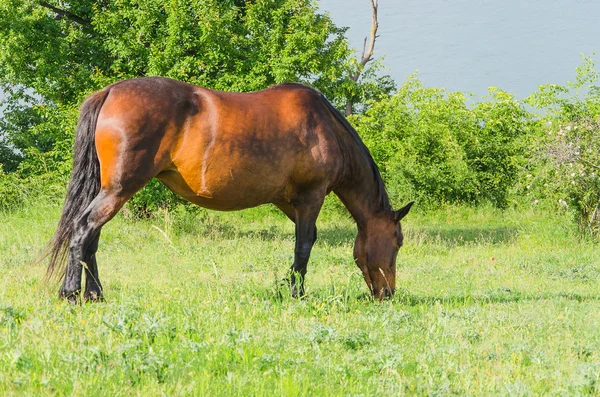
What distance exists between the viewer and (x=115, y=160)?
20.9 feet

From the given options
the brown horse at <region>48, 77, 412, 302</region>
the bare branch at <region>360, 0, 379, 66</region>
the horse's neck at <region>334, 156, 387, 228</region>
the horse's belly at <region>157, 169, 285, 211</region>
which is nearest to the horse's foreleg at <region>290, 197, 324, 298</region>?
the brown horse at <region>48, 77, 412, 302</region>

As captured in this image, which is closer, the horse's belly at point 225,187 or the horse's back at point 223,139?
the horse's back at point 223,139

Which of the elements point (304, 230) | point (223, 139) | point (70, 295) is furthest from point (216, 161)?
point (70, 295)

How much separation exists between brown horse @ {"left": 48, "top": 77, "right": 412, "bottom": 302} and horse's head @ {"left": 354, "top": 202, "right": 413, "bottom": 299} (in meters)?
0.01

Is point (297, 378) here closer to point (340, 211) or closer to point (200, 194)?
point (200, 194)

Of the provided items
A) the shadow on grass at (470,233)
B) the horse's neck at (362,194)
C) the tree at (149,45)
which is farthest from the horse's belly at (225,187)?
the shadow on grass at (470,233)

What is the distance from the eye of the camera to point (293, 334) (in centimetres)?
509

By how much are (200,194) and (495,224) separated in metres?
15.3

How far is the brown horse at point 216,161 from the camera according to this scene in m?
6.41

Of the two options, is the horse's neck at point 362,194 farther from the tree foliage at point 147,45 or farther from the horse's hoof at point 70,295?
the tree foliage at point 147,45

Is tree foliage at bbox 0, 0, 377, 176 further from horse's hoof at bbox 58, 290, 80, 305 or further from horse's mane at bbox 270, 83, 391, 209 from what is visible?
horse's hoof at bbox 58, 290, 80, 305

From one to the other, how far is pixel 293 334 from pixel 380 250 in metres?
2.79

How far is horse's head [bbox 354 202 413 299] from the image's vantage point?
7625mm

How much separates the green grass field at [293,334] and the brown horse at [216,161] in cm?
54
